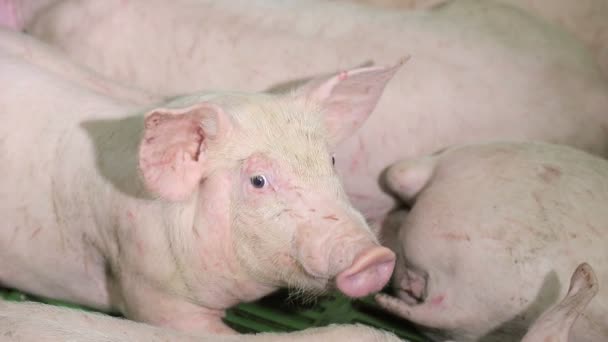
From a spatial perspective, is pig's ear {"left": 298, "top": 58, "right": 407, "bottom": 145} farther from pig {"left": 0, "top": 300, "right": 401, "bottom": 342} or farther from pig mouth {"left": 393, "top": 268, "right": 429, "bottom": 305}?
pig {"left": 0, "top": 300, "right": 401, "bottom": 342}

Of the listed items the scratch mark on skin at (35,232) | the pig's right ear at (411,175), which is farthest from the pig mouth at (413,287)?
the scratch mark on skin at (35,232)

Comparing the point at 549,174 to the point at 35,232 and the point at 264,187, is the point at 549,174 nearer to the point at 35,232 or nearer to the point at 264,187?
the point at 264,187

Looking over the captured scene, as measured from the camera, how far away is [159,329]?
1.71 metres

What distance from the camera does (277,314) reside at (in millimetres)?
2615

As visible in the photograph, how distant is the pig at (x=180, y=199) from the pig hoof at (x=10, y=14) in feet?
2.60

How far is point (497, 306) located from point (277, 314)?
811 mm

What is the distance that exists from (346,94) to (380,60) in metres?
0.56

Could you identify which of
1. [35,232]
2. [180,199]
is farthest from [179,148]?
[35,232]

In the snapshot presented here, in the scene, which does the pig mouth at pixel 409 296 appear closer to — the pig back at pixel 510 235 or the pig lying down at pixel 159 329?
the pig back at pixel 510 235

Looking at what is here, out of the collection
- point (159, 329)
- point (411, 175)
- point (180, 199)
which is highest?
point (180, 199)

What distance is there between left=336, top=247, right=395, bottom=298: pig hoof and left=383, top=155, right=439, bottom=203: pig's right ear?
2.56ft

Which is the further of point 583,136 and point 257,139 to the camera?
point 583,136

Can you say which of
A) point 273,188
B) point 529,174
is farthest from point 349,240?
point 529,174

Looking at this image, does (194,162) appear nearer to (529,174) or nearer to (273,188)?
(273,188)
